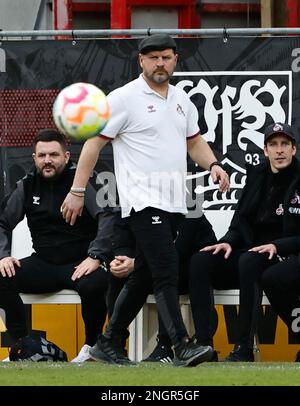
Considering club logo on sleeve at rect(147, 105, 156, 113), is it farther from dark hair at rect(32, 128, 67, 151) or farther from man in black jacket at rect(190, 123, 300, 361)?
dark hair at rect(32, 128, 67, 151)

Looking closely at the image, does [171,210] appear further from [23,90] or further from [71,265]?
[23,90]

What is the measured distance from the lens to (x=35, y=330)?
11242mm

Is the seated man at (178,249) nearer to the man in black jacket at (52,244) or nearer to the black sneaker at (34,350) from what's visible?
the man in black jacket at (52,244)

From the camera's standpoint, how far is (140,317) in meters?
10.8

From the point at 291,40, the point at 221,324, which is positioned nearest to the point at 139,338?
the point at 221,324

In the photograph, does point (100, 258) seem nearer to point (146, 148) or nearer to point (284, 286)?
point (284, 286)

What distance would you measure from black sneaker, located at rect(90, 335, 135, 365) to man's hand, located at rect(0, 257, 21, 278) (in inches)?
47.2

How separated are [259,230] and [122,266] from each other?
1158 mm

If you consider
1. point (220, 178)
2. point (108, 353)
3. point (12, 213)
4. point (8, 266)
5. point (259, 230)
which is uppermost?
point (220, 178)

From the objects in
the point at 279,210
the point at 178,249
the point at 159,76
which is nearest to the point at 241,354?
the point at 178,249

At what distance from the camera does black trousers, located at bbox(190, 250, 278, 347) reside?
10102 millimetres

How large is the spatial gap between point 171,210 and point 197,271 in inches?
45.9

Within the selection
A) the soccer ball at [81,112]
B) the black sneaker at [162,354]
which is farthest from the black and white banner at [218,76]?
the soccer ball at [81,112]

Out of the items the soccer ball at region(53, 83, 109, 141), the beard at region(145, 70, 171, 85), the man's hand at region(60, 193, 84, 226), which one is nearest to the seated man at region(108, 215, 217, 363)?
the man's hand at region(60, 193, 84, 226)
